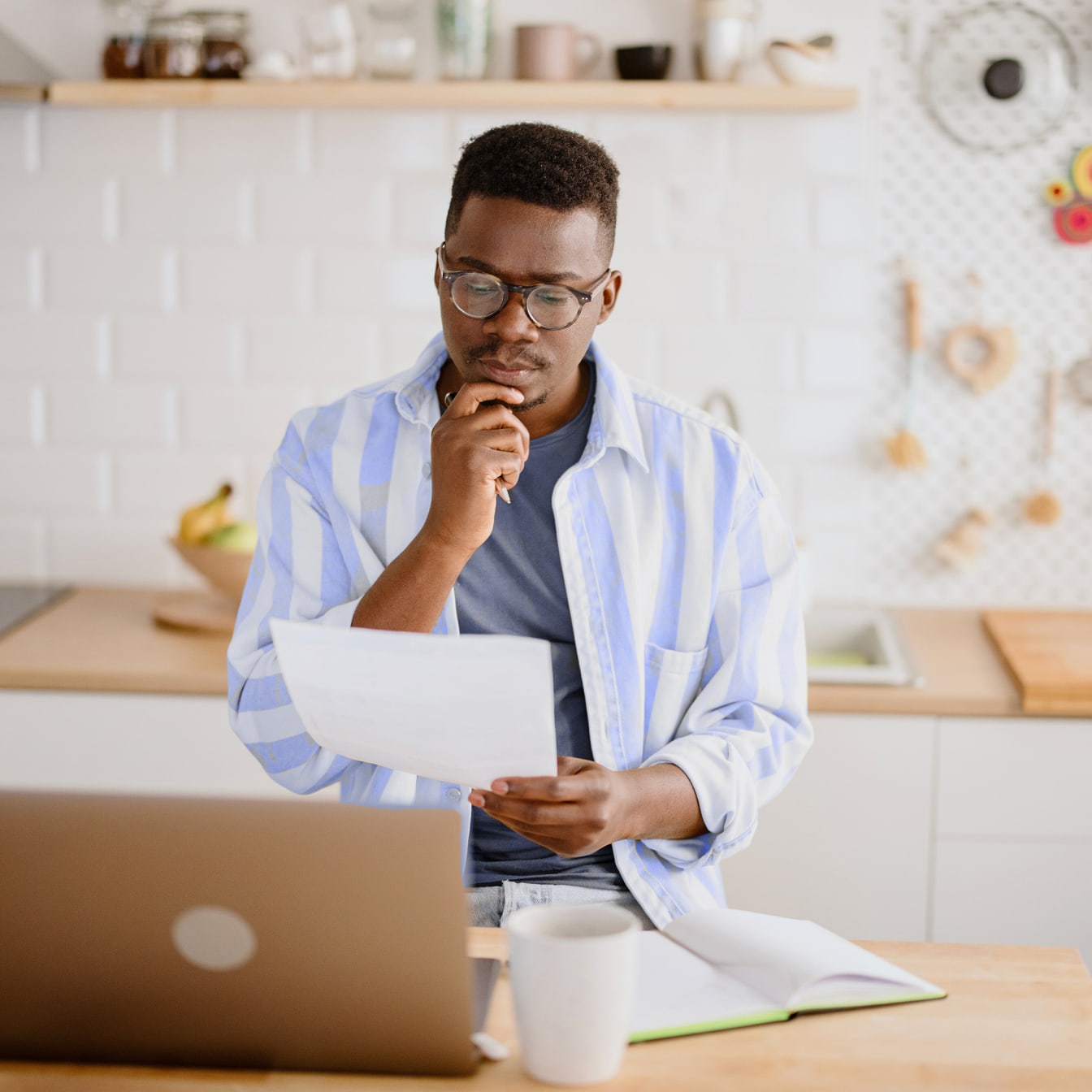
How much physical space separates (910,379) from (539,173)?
1427 mm

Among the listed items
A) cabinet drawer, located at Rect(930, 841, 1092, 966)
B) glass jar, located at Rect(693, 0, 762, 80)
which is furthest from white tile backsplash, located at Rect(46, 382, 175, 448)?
cabinet drawer, located at Rect(930, 841, 1092, 966)

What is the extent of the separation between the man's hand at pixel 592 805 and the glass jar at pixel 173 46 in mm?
1767

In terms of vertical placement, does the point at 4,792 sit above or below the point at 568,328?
below

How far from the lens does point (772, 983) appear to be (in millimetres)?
994

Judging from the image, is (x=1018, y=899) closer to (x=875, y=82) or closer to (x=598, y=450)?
(x=598, y=450)

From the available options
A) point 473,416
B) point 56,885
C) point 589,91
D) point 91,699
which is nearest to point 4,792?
point 56,885

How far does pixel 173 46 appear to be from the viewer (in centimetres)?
250

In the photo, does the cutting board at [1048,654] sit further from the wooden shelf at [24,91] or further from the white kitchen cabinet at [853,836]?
the wooden shelf at [24,91]

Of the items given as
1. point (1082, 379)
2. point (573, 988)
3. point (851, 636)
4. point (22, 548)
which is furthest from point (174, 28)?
point (573, 988)

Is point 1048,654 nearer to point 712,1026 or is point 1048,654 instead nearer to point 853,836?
point 853,836

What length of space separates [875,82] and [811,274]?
37 centimetres

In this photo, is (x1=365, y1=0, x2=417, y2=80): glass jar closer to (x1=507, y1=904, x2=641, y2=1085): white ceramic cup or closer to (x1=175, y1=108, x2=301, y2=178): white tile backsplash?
(x1=175, y1=108, x2=301, y2=178): white tile backsplash

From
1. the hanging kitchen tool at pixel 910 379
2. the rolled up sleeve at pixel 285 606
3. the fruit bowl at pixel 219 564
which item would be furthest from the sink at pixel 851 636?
the rolled up sleeve at pixel 285 606

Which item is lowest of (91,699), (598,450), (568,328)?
(91,699)
